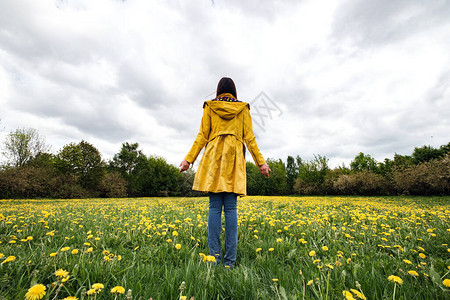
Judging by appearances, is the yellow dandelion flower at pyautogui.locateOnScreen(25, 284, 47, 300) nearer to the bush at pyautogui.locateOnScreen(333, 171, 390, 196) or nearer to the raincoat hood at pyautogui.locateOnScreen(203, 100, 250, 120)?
the raincoat hood at pyautogui.locateOnScreen(203, 100, 250, 120)

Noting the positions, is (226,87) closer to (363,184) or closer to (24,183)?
(24,183)

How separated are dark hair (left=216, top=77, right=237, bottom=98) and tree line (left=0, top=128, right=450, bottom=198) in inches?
928

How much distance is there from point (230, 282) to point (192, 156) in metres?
1.43

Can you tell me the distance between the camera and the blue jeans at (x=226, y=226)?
2.27 m

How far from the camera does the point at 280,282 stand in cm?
169

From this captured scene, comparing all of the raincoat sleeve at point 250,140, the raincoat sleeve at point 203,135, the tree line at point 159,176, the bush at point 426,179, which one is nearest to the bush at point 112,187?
the tree line at point 159,176

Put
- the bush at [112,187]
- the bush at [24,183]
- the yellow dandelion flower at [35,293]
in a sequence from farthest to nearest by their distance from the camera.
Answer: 1. the bush at [112,187]
2. the bush at [24,183]
3. the yellow dandelion flower at [35,293]

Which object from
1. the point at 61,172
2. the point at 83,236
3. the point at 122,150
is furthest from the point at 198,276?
the point at 122,150

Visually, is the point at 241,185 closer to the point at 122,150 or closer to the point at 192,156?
the point at 192,156

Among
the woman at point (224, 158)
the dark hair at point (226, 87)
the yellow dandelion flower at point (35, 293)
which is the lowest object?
the yellow dandelion flower at point (35, 293)

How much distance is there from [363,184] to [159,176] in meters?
31.3

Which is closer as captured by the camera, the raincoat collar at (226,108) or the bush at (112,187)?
the raincoat collar at (226,108)

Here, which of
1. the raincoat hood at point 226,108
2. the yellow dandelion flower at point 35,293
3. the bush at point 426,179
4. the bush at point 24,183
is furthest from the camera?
the bush at point 24,183

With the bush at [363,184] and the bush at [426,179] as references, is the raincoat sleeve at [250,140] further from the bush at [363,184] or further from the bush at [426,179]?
the bush at [363,184]
